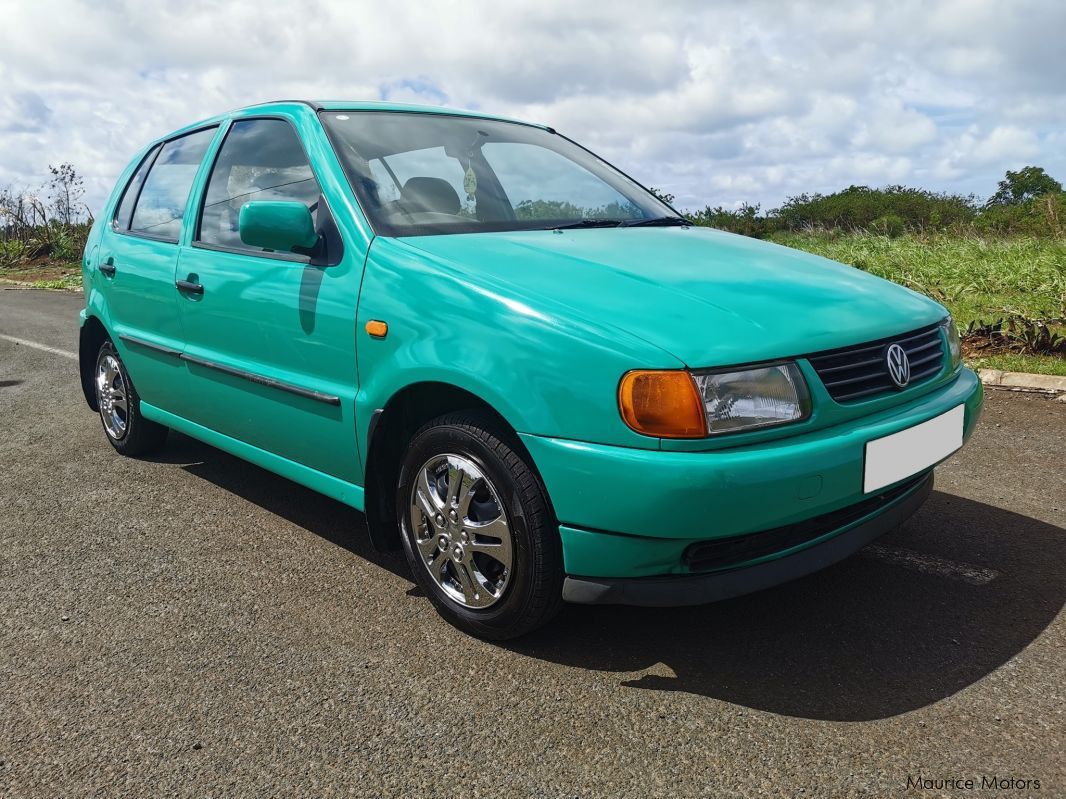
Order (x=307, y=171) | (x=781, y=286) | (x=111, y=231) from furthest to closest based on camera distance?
(x=111, y=231)
(x=307, y=171)
(x=781, y=286)

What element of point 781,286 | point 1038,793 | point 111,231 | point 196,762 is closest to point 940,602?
point 1038,793

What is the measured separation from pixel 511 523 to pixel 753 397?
748 mm

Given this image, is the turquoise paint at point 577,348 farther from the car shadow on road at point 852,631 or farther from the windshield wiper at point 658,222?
the car shadow on road at point 852,631

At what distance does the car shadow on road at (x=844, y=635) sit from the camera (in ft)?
8.03

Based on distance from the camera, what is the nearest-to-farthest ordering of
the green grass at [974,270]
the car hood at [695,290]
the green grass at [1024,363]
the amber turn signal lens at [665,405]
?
the amber turn signal lens at [665,405] < the car hood at [695,290] < the green grass at [1024,363] < the green grass at [974,270]

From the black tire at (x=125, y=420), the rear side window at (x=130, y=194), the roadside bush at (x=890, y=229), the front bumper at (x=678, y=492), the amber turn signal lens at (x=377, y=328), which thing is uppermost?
the rear side window at (x=130, y=194)

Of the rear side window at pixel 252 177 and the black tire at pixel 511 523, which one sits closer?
the black tire at pixel 511 523

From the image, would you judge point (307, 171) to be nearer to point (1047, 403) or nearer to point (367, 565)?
point (367, 565)

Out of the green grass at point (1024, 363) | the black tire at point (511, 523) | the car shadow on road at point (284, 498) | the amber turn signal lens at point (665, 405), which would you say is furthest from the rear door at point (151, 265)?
the green grass at point (1024, 363)

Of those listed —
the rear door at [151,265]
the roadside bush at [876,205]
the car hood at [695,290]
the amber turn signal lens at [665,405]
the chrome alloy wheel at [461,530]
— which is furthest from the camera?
the roadside bush at [876,205]

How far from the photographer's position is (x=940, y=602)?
293cm

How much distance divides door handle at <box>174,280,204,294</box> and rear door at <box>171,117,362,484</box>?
0.02 metres

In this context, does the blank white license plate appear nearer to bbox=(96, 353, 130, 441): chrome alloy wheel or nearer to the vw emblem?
the vw emblem

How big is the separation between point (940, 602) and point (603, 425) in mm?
1437
